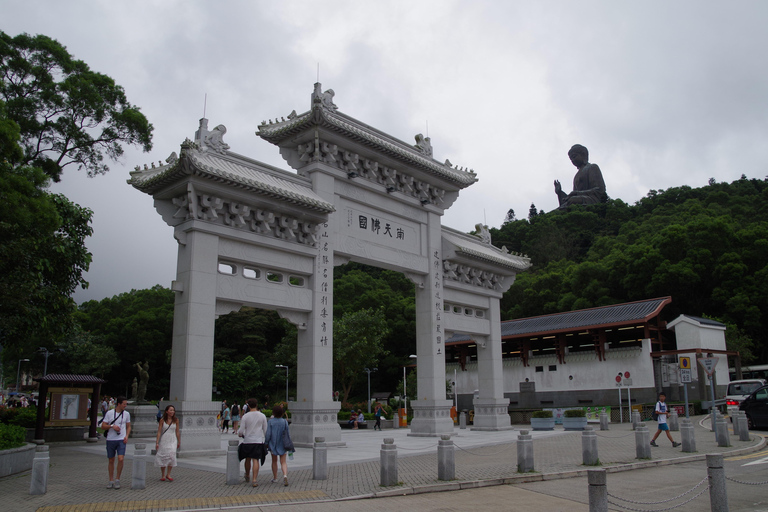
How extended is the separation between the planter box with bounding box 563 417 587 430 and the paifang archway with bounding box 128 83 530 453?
252 cm

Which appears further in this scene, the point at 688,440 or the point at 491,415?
the point at 491,415

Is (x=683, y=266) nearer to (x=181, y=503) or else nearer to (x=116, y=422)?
(x=116, y=422)

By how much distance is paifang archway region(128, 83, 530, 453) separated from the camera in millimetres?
14688

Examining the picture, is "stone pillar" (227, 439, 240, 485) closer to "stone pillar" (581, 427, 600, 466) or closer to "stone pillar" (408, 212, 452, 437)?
"stone pillar" (581, 427, 600, 466)

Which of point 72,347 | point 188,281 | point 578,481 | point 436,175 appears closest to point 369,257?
point 436,175

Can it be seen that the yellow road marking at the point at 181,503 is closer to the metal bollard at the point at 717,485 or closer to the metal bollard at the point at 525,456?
the metal bollard at the point at 525,456

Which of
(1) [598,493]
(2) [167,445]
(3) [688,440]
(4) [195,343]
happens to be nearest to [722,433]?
(3) [688,440]

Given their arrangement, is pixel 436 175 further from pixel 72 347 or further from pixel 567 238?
pixel 567 238

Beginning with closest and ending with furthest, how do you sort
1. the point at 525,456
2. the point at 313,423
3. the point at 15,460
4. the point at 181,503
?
the point at 181,503 → the point at 525,456 → the point at 15,460 → the point at 313,423

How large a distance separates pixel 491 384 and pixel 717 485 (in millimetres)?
16784

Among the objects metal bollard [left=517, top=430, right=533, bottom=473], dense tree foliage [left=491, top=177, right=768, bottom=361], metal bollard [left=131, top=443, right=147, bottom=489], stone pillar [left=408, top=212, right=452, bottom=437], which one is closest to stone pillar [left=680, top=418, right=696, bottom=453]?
metal bollard [left=517, top=430, right=533, bottom=473]

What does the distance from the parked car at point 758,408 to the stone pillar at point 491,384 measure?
840cm

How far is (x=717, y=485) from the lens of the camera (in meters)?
7.18

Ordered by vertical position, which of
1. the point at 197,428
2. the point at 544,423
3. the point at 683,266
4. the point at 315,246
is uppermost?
the point at 683,266
